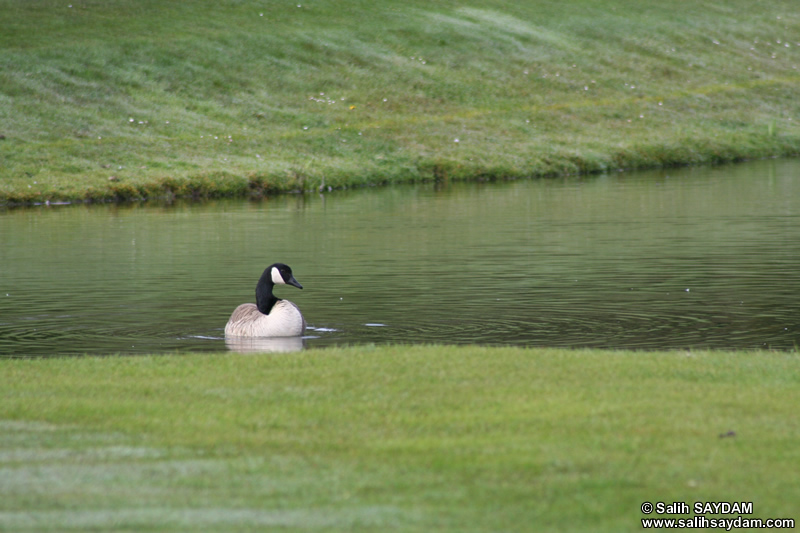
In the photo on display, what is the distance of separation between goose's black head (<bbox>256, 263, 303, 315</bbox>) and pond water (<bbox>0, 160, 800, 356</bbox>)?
32.8 inches

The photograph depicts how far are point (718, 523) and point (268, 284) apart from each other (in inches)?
521

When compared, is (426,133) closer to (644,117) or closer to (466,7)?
(644,117)

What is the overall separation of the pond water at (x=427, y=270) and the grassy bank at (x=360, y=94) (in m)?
9.63

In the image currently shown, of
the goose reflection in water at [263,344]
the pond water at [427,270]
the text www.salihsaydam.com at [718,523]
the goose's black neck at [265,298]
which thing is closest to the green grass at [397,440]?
the text www.salihsaydam.com at [718,523]

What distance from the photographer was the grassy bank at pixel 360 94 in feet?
191

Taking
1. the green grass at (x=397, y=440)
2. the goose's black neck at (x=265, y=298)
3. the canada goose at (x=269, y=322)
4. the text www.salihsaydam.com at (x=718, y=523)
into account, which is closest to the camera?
the text www.salihsaydam.com at (x=718, y=523)

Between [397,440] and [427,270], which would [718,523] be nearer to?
[397,440]

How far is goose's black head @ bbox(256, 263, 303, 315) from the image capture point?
2117 cm

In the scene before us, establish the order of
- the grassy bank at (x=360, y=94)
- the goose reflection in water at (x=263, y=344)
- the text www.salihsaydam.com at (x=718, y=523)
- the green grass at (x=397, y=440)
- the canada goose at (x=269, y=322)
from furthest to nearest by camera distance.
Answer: the grassy bank at (x=360, y=94) < the canada goose at (x=269, y=322) < the goose reflection in water at (x=263, y=344) < the green grass at (x=397, y=440) < the text www.salihsaydam.com at (x=718, y=523)

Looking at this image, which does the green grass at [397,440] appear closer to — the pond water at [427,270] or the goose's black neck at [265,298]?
the pond water at [427,270]

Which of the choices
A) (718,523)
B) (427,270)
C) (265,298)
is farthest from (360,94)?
(718,523)

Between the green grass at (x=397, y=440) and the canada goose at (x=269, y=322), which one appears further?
the canada goose at (x=269, y=322)

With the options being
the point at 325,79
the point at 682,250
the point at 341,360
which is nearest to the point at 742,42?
the point at 325,79

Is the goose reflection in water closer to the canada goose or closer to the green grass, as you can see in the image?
the canada goose
